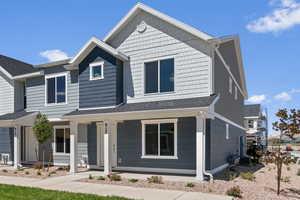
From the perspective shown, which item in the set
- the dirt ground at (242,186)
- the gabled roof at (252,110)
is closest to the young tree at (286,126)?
the dirt ground at (242,186)

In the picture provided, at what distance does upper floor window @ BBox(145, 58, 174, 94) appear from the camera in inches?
537

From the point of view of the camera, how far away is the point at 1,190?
32.4 ft

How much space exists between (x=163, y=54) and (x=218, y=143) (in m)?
5.53

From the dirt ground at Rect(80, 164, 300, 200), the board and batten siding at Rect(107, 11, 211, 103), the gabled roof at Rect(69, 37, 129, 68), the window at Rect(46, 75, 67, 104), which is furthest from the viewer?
the window at Rect(46, 75, 67, 104)

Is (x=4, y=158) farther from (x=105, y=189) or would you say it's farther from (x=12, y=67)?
(x=105, y=189)

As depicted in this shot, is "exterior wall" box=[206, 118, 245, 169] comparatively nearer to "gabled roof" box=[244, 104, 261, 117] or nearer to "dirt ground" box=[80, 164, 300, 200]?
"dirt ground" box=[80, 164, 300, 200]

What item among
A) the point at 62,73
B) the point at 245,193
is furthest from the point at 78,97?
the point at 245,193

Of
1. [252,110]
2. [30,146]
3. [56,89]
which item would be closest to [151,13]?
[56,89]

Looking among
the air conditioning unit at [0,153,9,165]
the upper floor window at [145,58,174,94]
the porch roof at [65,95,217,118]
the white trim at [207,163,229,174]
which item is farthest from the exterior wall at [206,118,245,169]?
the air conditioning unit at [0,153,9,165]

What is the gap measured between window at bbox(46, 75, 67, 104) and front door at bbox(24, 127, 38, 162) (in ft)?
11.1

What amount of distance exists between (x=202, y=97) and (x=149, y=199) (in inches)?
230

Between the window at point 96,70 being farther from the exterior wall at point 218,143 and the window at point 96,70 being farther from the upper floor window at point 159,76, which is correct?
the exterior wall at point 218,143

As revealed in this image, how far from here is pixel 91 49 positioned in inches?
603

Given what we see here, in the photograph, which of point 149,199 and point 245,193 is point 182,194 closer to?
point 149,199
